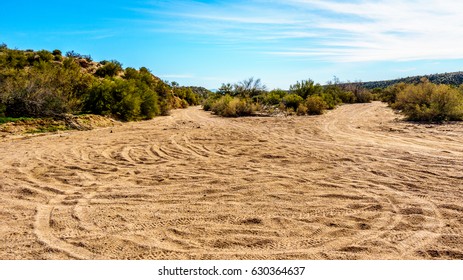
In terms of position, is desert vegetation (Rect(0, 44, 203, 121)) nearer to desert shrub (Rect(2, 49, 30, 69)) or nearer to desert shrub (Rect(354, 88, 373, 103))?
desert shrub (Rect(2, 49, 30, 69))

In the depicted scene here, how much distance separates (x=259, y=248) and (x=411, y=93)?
19.1 m

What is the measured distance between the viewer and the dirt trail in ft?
13.3

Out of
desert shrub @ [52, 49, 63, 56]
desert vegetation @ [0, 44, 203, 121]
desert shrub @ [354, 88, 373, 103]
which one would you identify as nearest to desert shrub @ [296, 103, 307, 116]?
desert vegetation @ [0, 44, 203, 121]

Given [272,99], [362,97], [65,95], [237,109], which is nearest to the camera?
[65,95]

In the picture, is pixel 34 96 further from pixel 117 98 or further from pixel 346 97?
pixel 346 97

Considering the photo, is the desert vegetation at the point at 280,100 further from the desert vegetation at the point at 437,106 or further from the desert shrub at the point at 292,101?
the desert vegetation at the point at 437,106

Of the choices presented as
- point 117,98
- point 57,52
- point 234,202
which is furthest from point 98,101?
point 57,52

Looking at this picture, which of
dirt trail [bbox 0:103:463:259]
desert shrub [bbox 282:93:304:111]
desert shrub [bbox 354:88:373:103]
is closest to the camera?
dirt trail [bbox 0:103:463:259]

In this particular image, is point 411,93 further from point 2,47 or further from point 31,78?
point 2,47

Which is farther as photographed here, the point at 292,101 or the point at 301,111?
the point at 292,101

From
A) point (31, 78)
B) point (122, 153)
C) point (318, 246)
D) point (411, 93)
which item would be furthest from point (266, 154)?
point (411, 93)

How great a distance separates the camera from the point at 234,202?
5543 mm

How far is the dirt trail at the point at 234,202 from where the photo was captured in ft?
13.3

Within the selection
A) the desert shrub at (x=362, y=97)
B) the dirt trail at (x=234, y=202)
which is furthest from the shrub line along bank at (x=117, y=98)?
the desert shrub at (x=362, y=97)
